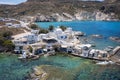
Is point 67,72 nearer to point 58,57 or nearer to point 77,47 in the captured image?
point 58,57

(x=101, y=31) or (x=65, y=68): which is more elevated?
(x=65, y=68)

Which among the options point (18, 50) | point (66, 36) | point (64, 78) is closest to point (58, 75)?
point (64, 78)

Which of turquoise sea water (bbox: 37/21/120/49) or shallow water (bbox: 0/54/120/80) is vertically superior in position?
shallow water (bbox: 0/54/120/80)

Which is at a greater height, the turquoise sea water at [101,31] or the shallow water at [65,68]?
the shallow water at [65,68]

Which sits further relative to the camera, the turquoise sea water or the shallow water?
the turquoise sea water

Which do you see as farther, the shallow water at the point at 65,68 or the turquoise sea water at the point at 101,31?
the turquoise sea water at the point at 101,31

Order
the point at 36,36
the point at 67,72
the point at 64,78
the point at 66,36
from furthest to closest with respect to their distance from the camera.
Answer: the point at 66,36 < the point at 36,36 < the point at 67,72 < the point at 64,78

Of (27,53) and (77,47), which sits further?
(77,47)

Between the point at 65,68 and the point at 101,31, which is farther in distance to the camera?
the point at 101,31
